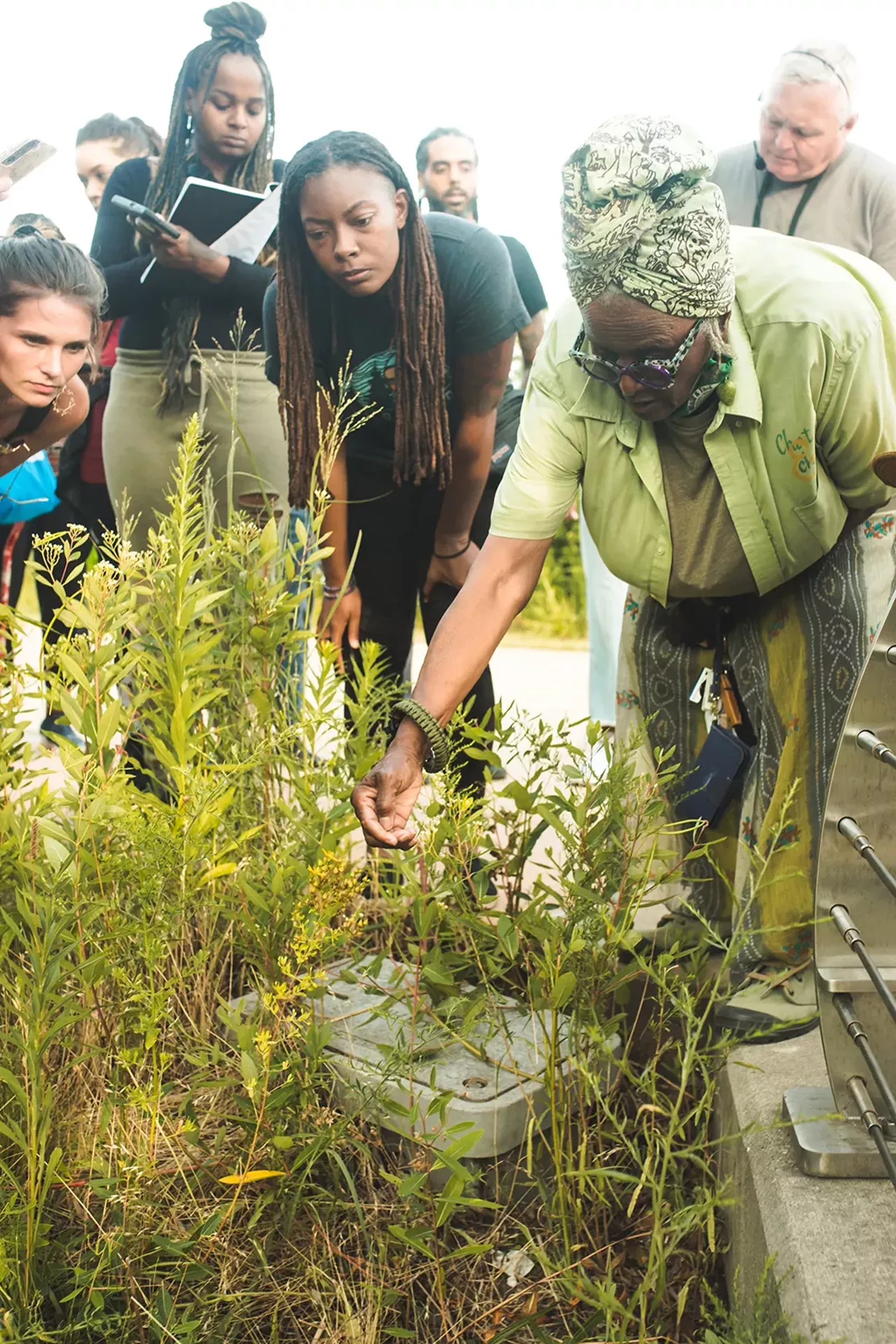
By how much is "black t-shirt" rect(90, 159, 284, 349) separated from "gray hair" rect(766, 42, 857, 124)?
1477 millimetres

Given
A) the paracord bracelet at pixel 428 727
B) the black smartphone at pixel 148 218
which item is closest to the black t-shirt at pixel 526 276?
the black smartphone at pixel 148 218

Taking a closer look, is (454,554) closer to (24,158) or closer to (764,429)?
(764,429)

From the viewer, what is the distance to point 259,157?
3434 millimetres

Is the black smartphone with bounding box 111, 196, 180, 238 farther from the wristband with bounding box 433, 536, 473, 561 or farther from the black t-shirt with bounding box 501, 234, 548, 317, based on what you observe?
the wristband with bounding box 433, 536, 473, 561

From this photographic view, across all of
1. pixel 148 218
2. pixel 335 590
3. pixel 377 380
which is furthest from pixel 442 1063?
pixel 148 218

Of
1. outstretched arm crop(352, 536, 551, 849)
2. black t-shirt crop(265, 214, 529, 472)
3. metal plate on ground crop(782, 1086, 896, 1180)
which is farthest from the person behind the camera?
black t-shirt crop(265, 214, 529, 472)

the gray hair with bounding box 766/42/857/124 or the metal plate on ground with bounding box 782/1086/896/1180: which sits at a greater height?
the gray hair with bounding box 766/42/857/124

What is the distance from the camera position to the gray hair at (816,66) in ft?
11.1

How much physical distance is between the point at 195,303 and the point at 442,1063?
2.16 metres

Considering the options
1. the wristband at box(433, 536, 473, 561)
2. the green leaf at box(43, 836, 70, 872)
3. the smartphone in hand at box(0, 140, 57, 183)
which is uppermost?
the smartphone in hand at box(0, 140, 57, 183)

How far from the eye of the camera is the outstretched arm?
208cm

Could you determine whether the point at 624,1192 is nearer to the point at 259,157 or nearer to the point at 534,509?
the point at 534,509

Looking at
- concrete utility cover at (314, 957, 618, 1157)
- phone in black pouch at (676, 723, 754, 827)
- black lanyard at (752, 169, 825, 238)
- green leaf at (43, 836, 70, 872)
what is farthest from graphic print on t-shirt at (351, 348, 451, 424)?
green leaf at (43, 836, 70, 872)

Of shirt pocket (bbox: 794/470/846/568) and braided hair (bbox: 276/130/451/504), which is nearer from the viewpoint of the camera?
shirt pocket (bbox: 794/470/846/568)
